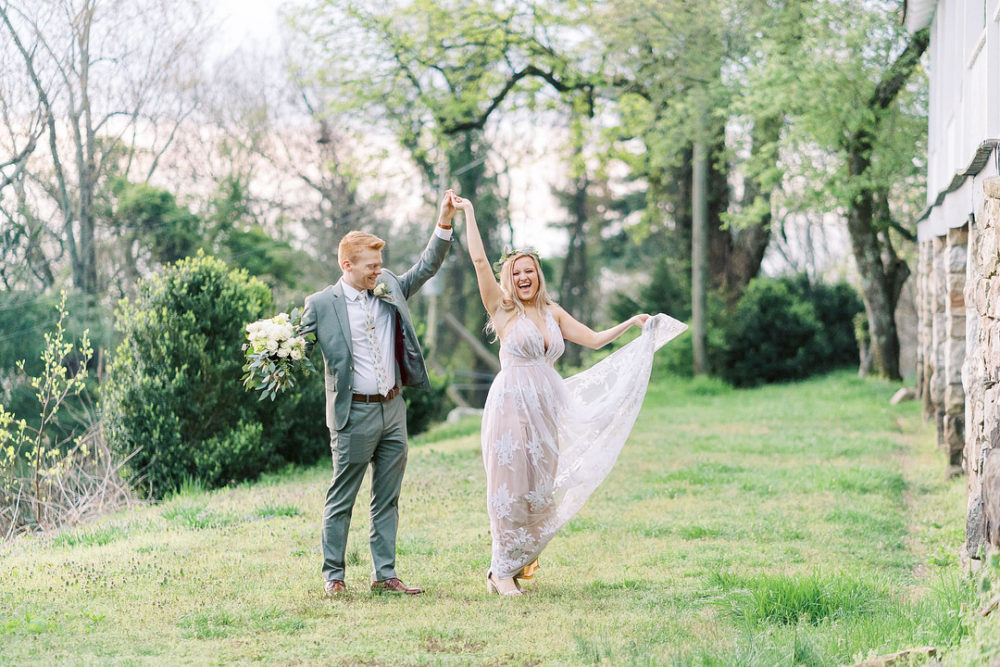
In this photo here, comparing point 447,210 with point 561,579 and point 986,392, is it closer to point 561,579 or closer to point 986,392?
point 561,579

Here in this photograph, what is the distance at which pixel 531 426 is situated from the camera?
6379 millimetres

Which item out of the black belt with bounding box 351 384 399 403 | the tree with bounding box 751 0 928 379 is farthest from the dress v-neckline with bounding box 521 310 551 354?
the tree with bounding box 751 0 928 379

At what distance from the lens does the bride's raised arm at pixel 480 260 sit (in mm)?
6070

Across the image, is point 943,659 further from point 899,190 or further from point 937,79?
point 899,190

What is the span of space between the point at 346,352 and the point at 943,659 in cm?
339

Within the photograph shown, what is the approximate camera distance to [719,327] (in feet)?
78.6

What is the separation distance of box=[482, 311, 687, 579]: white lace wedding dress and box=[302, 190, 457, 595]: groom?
535 millimetres

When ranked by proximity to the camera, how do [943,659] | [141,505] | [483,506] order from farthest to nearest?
1. [141,505]
2. [483,506]
3. [943,659]

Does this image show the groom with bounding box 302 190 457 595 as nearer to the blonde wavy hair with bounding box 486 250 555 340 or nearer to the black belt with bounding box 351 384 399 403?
the black belt with bounding box 351 384 399 403

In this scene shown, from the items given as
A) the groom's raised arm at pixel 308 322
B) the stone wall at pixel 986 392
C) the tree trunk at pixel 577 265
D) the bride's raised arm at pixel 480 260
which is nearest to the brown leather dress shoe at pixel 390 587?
the groom's raised arm at pixel 308 322

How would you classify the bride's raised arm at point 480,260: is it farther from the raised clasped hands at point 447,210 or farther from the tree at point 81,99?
the tree at point 81,99

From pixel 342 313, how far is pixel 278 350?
445mm

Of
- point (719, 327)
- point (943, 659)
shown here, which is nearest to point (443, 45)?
point (719, 327)

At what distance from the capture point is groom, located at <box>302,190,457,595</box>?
19.7ft
